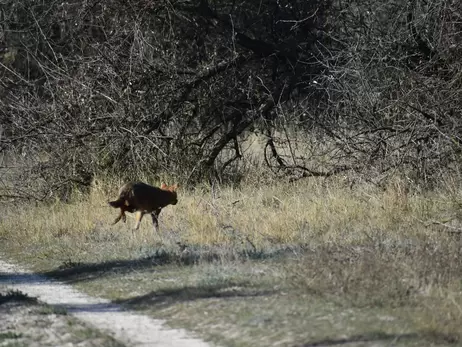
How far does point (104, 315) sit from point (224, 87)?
→ 10823 millimetres

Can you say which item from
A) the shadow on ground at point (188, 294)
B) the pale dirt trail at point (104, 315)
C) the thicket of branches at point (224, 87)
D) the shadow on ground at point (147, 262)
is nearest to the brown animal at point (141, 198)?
the shadow on ground at point (147, 262)

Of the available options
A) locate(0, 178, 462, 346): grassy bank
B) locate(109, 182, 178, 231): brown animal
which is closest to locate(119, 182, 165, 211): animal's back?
locate(109, 182, 178, 231): brown animal

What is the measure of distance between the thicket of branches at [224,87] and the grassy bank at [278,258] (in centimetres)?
108

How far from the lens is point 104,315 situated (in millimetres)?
8695

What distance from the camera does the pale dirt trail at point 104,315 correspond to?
7637mm

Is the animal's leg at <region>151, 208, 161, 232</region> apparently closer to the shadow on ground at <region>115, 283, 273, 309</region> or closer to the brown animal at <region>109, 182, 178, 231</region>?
the brown animal at <region>109, 182, 178, 231</region>

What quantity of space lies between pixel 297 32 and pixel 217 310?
12263 millimetres

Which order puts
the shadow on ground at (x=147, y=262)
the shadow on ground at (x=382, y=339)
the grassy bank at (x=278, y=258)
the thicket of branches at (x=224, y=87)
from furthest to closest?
1. the thicket of branches at (x=224, y=87)
2. the shadow on ground at (x=147, y=262)
3. the grassy bank at (x=278, y=258)
4. the shadow on ground at (x=382, y=339)

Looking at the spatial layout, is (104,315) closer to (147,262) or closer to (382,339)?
(147,262)

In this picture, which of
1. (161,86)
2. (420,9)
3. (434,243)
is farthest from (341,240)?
(161,86)

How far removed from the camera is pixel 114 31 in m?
18.2

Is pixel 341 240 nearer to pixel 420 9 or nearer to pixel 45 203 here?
pixel 420 9

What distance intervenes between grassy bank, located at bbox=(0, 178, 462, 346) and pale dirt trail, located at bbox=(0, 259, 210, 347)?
0.63ft

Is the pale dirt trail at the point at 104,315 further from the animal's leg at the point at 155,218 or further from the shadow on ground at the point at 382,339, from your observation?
the animal's leg at the point at 155,218
